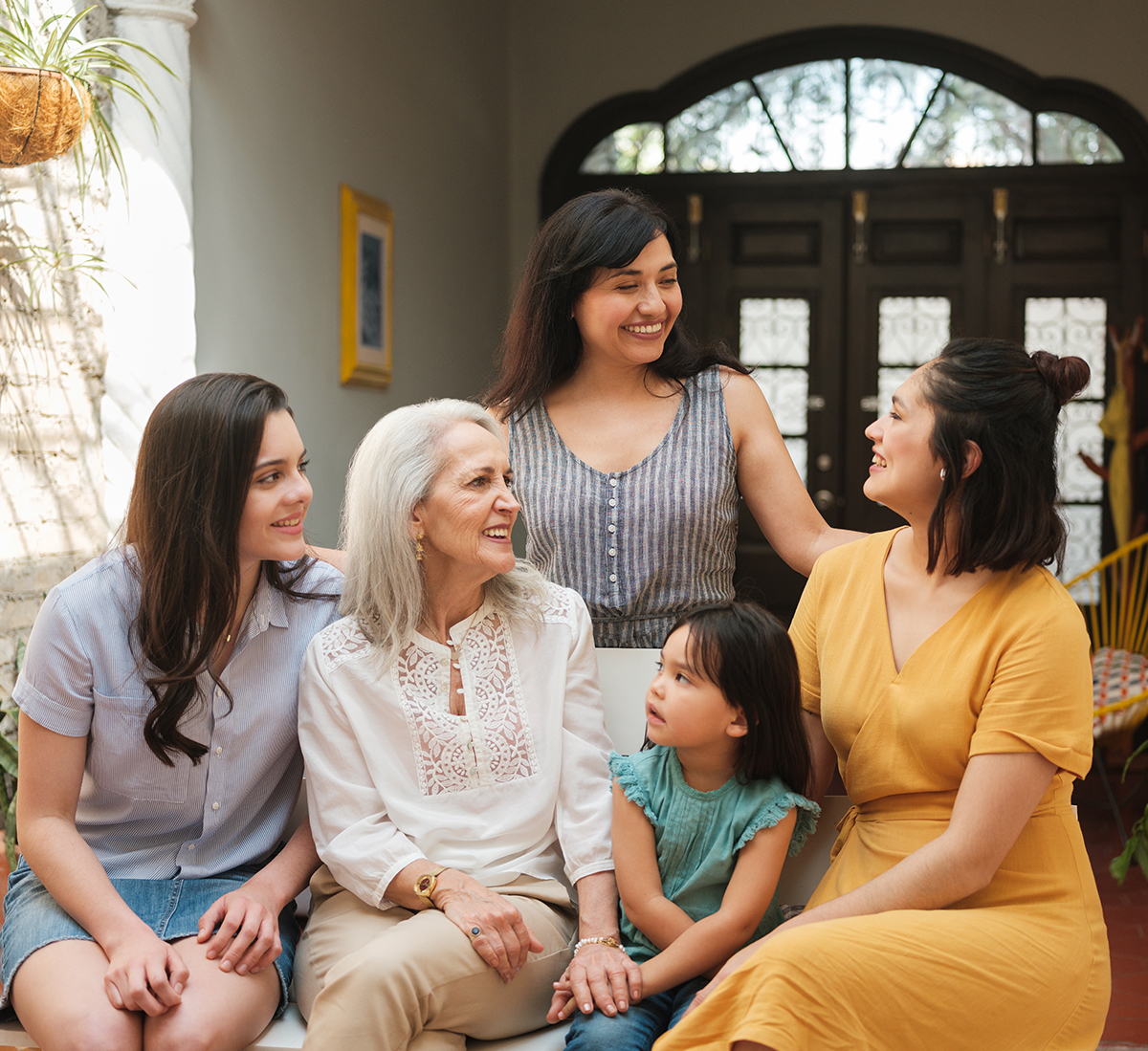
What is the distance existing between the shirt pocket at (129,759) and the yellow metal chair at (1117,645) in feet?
9.18

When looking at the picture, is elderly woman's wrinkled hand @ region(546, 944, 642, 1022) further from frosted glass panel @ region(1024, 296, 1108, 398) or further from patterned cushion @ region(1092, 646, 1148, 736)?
frosted glass panel @ region(1024, 296, 1108, 398)

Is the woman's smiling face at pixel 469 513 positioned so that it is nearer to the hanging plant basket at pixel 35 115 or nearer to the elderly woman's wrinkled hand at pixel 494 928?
the elderly woman's wrinkled hand at pixel 494 928

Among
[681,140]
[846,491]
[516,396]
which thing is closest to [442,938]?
[516,396]

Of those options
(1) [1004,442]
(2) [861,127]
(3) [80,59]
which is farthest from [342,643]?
(2) [861,127]

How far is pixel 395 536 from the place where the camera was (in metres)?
1.86

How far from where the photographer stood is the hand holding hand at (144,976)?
1557 millimetres

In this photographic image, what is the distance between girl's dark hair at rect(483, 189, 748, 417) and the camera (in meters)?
2.12

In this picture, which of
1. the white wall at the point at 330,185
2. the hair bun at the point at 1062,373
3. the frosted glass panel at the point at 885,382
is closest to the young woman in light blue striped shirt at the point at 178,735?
the hair bun at the point at 1062,373

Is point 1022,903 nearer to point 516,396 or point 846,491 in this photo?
point 516,396

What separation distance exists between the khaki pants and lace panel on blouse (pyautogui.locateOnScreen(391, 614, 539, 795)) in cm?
17

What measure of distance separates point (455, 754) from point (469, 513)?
14.4 inches

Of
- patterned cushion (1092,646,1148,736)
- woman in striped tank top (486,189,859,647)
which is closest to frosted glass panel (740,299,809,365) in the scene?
patterned cushion (1092,646,1148,736)

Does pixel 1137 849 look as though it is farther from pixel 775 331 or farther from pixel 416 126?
pixel 775 331

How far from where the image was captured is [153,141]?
3.01 m
